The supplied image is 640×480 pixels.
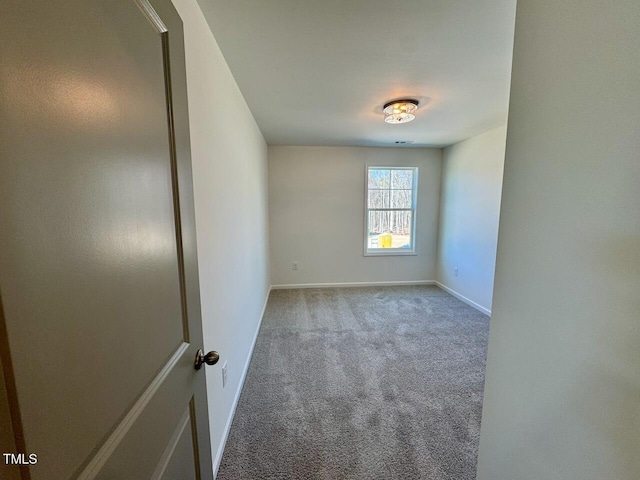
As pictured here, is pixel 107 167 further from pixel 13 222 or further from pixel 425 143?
pixel 425 143

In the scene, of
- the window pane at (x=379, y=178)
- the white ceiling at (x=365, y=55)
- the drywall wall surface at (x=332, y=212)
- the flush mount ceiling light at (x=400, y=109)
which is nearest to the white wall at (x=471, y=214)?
the drywall wall surface at (x=332, y=212)

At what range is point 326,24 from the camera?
1.40 meters

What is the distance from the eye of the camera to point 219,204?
5.32 ft

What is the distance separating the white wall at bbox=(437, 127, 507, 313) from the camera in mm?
3359

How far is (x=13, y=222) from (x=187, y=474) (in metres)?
0.91

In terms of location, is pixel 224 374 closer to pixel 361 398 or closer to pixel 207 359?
pixel 207 359

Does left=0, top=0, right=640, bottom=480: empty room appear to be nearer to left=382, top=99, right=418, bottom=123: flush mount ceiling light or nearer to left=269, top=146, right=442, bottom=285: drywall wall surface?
left=382, top=99, right=418, bottom=123: flush mount ceiling light

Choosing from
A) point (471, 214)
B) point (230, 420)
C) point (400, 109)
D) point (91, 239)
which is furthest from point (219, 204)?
point (471, 214)

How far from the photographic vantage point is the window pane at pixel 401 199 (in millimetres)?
4673

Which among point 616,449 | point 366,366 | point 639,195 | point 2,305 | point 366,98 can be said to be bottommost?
point 366,366

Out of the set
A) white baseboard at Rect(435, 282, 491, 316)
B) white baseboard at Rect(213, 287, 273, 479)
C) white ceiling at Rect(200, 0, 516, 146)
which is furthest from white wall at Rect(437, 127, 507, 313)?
white baseboard at Rect(213, 287, 273, 479)

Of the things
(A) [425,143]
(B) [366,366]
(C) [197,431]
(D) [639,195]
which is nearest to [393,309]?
(B) [366,366]

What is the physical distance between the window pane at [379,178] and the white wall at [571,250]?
379 centimetres

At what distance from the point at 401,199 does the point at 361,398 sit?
344cm
